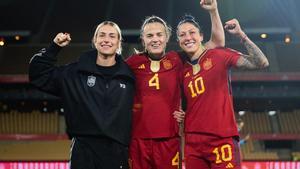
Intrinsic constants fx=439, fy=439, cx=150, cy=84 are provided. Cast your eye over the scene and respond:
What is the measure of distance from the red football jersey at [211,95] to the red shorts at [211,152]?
6 cm

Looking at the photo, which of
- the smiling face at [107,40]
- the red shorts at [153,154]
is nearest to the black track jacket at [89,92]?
the smiling face at [107,40]

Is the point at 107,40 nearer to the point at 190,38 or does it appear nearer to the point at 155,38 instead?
the point at 155,38

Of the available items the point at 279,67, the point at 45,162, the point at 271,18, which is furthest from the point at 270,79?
the point at 45,162

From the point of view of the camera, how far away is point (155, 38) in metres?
3.82

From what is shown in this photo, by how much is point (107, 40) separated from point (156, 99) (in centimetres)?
65

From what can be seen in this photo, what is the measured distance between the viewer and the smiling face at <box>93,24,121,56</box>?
3.59 metres

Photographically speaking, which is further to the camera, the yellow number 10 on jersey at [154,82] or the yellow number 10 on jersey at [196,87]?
the yellow number 10 on jersey at [154,82]

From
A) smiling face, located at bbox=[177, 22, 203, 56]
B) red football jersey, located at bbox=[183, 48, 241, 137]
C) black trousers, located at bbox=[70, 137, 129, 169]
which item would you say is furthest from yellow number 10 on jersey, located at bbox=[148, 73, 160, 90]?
black trousers, located at bbox=[70, 137, 129, 169]

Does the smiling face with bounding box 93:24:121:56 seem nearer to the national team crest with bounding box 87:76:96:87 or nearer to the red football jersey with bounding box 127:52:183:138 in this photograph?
the national team crest with bounding box 87:76:96:87

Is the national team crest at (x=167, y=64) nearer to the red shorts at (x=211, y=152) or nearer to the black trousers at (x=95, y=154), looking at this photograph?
the red shorts at (x=211, y=152)

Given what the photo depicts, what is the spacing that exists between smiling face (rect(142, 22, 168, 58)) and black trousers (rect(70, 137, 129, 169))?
905mm

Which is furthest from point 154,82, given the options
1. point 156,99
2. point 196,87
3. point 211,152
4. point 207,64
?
point 211,152

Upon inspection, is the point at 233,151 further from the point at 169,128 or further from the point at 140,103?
the point at 140,103

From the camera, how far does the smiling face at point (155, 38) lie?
382cm
